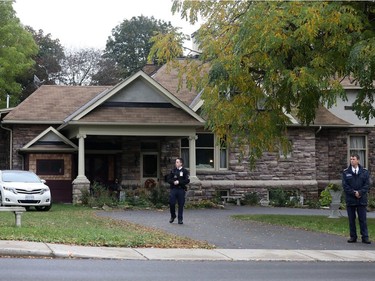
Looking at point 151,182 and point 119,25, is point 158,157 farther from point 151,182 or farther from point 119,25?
point 119,25

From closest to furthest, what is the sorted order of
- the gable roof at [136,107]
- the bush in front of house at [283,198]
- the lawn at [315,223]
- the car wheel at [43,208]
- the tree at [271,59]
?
the tree at [271,59], the lawn at [315,223], the car wheel at [43,208], the gable roof at [136,107], the bush in front of house at [283,198]

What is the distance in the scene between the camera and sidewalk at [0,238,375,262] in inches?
507

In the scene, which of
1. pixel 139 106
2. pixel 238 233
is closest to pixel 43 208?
pixel 139 106

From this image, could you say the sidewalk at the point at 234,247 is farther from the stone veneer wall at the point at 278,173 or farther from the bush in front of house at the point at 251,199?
the stone veneer wall at the point at 278,173

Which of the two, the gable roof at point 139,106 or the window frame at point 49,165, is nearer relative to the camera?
the gable roof at point 139,106

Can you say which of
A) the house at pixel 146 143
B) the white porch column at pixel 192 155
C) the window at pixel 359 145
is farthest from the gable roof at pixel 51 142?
the window at pixel 359 145

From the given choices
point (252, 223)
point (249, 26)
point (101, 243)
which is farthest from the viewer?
point (252, 223)

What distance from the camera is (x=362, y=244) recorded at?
1642cm

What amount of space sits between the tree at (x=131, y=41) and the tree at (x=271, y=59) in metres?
55.3

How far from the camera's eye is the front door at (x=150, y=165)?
33250 millimetres

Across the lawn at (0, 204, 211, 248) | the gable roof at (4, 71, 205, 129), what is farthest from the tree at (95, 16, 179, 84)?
the lawn at (0, 204, 211, 248)

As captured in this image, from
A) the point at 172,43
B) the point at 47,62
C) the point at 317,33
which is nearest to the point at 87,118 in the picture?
the point at 172,43

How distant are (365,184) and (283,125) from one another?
602 centimetres

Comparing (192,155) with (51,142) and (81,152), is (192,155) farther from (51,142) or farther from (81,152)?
(51,142)
